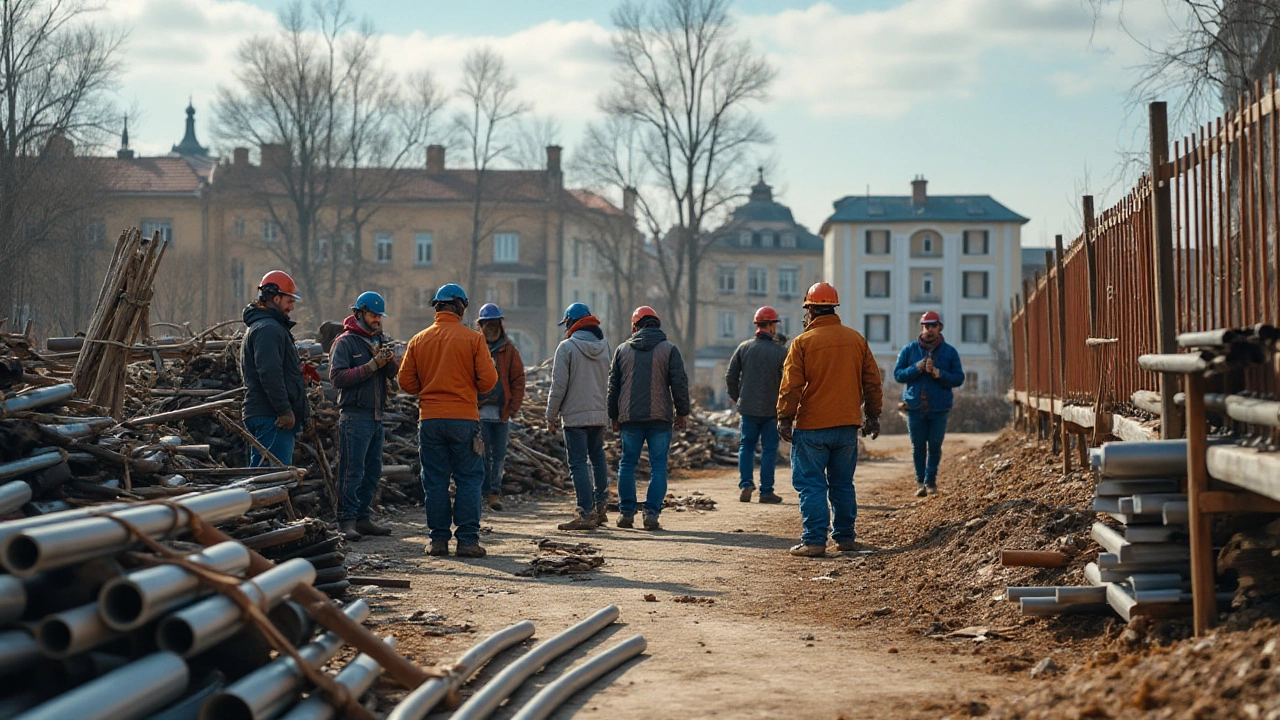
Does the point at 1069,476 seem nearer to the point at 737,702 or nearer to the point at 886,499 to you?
the point at 886,499

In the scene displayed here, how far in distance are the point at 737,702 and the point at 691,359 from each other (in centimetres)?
5202

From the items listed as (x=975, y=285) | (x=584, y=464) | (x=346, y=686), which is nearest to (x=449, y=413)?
(x=584, y=464)

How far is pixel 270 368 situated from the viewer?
37.9 ft

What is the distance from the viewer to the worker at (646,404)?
1372 centimetres

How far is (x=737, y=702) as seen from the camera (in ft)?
20.5

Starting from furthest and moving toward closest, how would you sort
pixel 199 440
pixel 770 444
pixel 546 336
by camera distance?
pixel 546 336, pixel 770 444, pixel 199 440

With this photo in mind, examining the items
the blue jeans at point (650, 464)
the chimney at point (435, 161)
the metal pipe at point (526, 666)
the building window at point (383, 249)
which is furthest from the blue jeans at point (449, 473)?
the chimney at point (435, 161)

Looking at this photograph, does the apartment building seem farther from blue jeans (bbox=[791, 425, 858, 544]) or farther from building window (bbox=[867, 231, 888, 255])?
blue jeans (bbox=[791, 425, 858, 544])

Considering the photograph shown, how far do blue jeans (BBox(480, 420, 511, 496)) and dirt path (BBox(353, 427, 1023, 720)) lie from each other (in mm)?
967

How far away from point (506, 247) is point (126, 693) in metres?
70.6

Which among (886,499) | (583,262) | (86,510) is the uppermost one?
(583,262)

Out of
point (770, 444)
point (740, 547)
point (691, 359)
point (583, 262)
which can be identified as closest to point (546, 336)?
point (583, 262)

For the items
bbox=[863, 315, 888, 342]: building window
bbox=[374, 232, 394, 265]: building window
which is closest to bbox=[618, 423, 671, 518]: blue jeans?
bbox=[374, 232, 394, 265]: building window

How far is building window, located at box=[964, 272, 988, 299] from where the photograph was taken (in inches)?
3310
